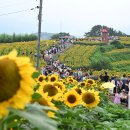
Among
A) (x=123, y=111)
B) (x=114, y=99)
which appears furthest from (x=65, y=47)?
(x=123, y=111)

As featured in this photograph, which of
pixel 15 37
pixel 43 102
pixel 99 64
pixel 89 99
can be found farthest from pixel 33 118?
pixel 15 37

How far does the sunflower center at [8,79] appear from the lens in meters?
1.43

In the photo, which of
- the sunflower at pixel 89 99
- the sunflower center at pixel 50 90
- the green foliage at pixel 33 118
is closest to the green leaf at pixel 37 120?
the green foliage at pixel 33 118

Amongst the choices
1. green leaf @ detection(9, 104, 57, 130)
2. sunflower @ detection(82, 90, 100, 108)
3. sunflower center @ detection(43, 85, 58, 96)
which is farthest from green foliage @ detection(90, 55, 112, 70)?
green leaf @ detection(9, 104, 57, 130)

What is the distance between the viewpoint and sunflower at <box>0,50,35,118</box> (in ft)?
4.70

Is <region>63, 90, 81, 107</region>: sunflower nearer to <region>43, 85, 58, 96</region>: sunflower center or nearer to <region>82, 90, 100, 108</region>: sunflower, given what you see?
<region>82, 90, 100, 108</region>: sunflower

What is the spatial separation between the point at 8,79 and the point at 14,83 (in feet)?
0.12

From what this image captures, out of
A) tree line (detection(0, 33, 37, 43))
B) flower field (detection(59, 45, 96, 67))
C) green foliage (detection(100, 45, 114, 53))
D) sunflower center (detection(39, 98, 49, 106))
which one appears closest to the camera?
sunflower center (detection(39, 98, 49, 106))

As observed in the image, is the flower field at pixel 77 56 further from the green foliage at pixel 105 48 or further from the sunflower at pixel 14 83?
the sunflower at pixel 14 83

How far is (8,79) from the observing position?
1426 mm

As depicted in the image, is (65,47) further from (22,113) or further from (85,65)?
(22,113)

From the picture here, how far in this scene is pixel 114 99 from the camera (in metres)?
13.9

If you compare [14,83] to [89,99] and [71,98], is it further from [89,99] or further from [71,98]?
[89,99]

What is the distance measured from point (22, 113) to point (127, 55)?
47377 millimetres
